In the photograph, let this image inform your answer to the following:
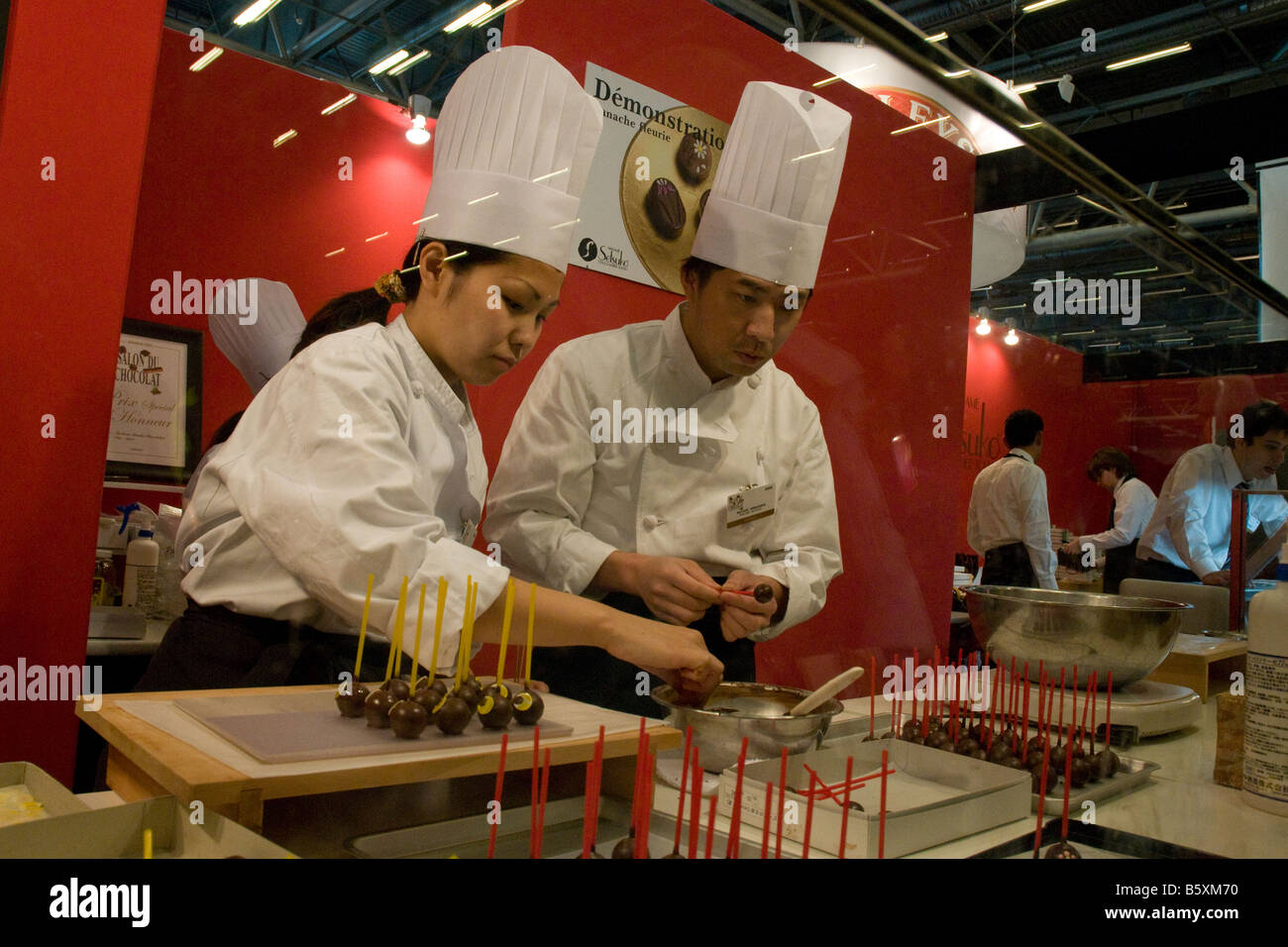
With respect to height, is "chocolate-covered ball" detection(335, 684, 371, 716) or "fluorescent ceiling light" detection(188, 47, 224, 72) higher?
"fluorescent ceiling light" detection(188, 47, 224, 72)

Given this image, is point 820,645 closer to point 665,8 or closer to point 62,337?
point 665,8

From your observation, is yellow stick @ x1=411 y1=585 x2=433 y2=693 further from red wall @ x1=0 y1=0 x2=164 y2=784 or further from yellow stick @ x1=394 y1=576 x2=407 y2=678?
red wall @ x1=0 y1=0 x2=164 y2=784

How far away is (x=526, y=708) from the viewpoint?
0.82 meters

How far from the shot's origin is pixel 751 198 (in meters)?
1.39

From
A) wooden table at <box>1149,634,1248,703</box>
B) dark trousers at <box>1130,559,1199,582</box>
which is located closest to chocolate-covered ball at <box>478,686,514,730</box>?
dark trousers at <box>1130,559,1199,582</box>

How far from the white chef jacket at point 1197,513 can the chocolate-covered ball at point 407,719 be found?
139cm

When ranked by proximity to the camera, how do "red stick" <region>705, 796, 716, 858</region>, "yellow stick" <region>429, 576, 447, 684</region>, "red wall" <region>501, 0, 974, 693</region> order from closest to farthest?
1. "red stick" <region>705, 796, 716, 858</region>
2. "yellow stick" <region>429, 576, 447, 684</region>
3. "red wall" <region>501, 0, 974, 693</region>

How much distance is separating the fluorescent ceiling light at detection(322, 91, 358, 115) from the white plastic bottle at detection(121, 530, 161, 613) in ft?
1.80

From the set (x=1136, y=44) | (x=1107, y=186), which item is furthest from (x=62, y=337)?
(x=1107, y=186)

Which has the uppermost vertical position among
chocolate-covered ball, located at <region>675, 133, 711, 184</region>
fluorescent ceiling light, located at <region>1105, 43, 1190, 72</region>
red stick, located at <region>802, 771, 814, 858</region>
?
fluorescent ceiling light, located at <region>1105, 43, 1190, 72</region>

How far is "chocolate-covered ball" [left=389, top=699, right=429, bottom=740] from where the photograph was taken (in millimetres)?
741

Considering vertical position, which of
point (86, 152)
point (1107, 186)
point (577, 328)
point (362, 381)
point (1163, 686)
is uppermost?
point (1107, 186)
